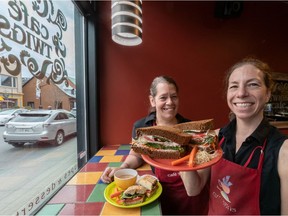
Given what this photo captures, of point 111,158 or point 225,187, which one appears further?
point 111,158

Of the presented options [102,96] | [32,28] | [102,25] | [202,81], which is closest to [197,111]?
[202,81]

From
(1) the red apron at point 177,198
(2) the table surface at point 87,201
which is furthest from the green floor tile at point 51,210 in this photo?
A: (1) the red apron at point 177,198

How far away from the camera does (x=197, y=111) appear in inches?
87.2

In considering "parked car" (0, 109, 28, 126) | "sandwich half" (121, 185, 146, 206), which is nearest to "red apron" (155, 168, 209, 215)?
"sandwich half" (121, 185, 146, 206)

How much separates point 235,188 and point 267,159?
0.67 ft

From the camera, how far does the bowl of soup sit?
96 cm

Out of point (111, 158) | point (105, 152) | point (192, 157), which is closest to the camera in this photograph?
point (192, 157)

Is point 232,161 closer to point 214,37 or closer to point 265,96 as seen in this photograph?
point 265,96

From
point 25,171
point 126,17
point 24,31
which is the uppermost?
point 126,17

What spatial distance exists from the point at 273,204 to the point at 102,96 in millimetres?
1693

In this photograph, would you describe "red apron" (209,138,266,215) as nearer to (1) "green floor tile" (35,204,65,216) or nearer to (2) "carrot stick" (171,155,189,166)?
(2) "carrot stick" (171,155,189,166)

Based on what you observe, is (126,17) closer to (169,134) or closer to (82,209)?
(169,134)

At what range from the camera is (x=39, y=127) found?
1120mm

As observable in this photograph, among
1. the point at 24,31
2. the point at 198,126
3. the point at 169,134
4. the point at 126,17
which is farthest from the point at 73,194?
the point at 126,17
